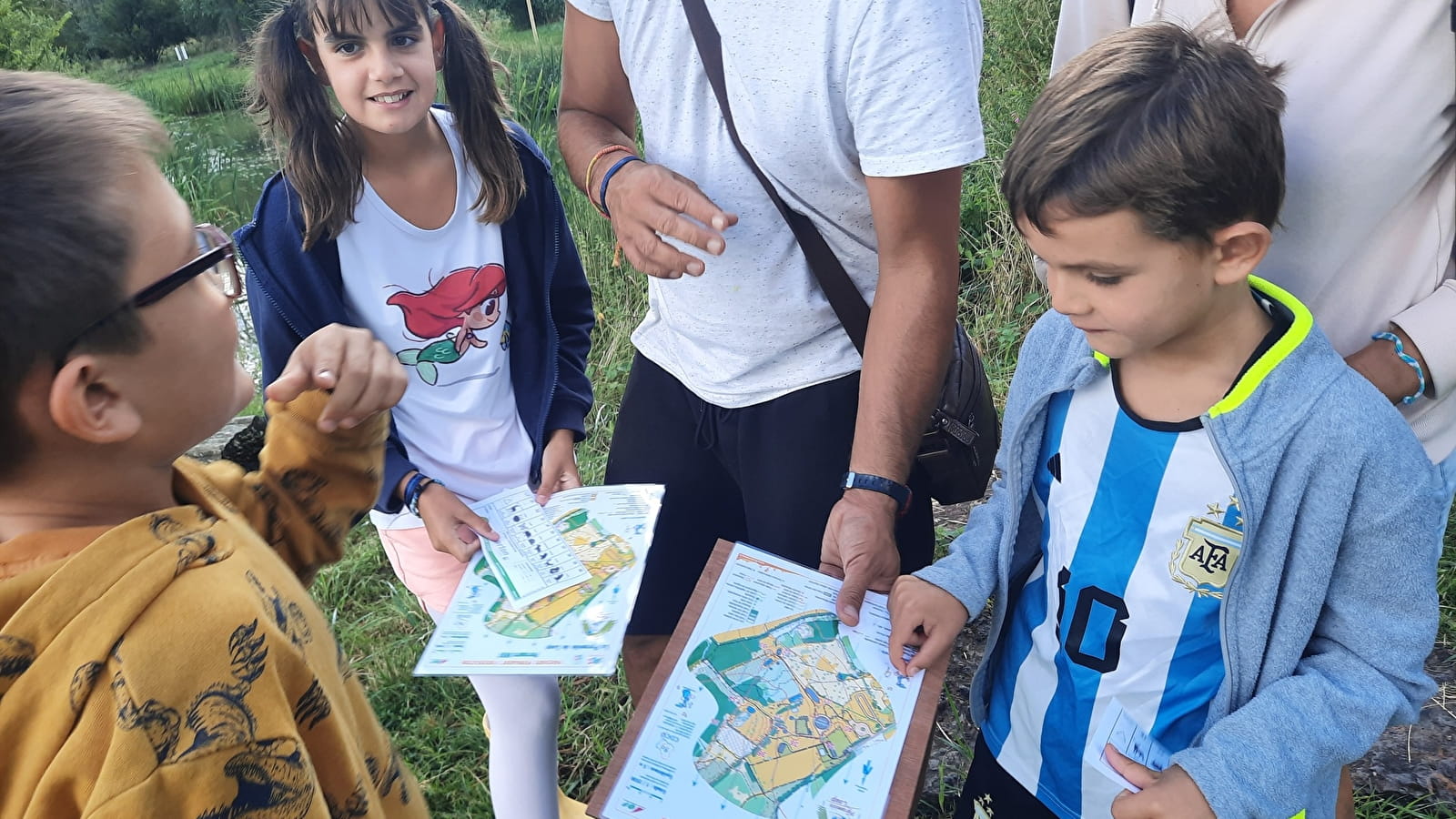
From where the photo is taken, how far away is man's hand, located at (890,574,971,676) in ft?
4.75

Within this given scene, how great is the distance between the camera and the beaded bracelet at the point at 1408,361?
128 centimetres

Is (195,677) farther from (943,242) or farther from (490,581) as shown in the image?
(943,242)

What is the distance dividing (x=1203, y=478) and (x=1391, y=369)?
1.03ft

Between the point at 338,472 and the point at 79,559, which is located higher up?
the point at 79,559

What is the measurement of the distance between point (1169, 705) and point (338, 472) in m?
1.23

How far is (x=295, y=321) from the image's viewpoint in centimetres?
181

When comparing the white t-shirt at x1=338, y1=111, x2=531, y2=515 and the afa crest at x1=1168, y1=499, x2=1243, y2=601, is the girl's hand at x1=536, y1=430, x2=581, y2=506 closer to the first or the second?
the white t-shirt at x1=338, y1=111, x2=531, y2=515

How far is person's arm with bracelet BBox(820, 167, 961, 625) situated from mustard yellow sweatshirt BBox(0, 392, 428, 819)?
84cm

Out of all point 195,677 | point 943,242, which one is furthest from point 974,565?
point 195,677

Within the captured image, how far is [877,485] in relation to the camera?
1595 mm

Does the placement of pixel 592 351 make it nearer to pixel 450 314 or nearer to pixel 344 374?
pixel 450 314

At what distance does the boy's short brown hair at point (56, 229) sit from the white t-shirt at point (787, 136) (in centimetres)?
94

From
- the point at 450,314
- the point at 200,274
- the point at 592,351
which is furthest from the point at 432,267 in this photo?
the point at 592,351

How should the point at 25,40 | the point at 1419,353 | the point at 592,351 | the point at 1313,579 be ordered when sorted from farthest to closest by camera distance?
the point at 25,40, the point at 592,351, the point at 1419,353, the point at 1313,579
